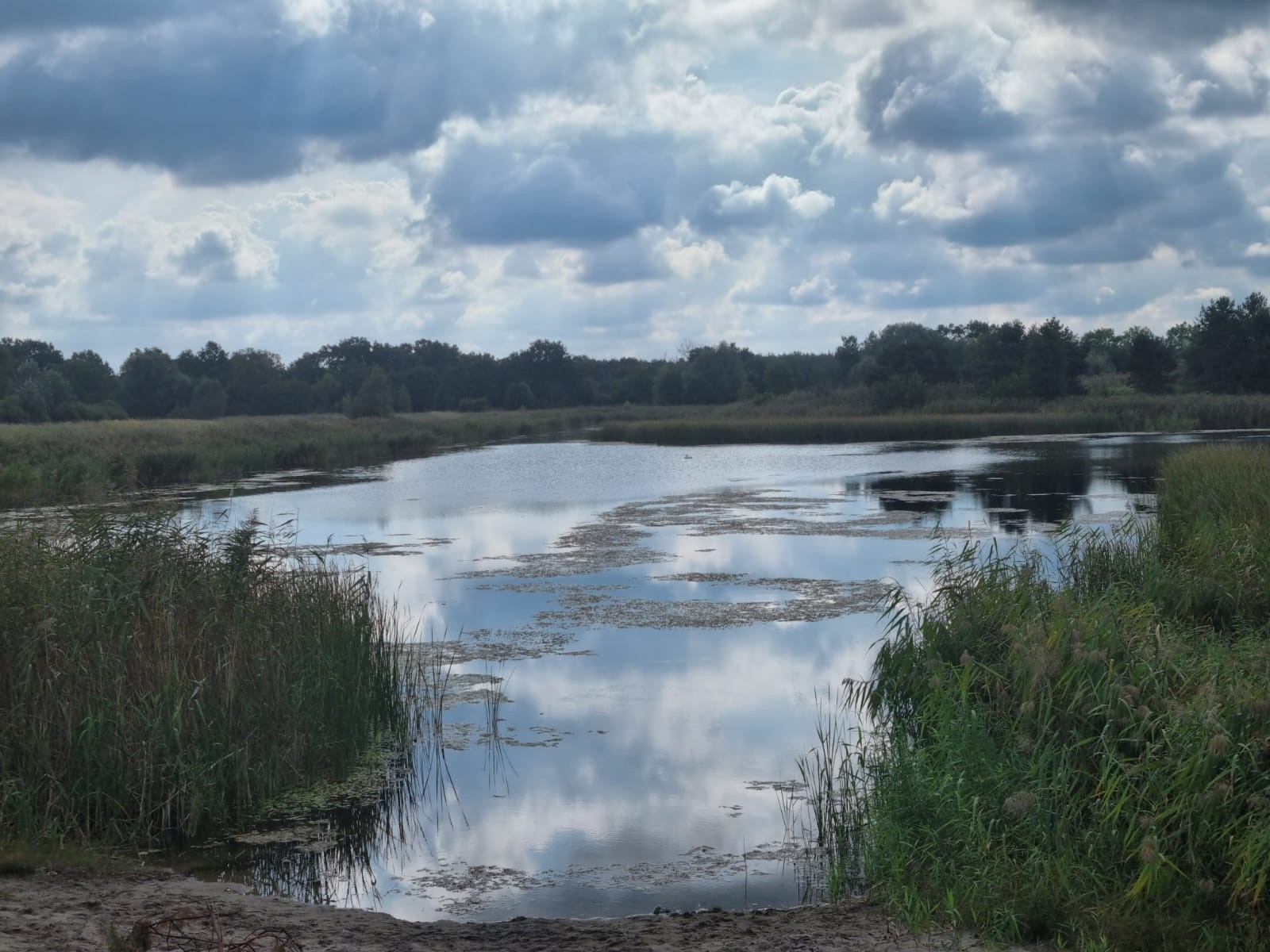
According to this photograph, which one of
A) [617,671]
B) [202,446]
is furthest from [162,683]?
[202,446]

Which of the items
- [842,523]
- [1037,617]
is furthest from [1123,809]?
[842,523]

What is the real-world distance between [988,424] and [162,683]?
56.7m

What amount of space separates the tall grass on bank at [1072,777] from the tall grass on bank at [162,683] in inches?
149

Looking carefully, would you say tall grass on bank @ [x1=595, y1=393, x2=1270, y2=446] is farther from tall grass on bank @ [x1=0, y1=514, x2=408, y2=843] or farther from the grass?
tall grass on bank @ [x1=0, y1=514, x2=408, y2=843]

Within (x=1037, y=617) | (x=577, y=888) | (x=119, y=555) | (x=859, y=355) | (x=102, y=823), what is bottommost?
(x=577, y=888)

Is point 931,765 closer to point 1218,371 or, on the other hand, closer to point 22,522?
point 22,522

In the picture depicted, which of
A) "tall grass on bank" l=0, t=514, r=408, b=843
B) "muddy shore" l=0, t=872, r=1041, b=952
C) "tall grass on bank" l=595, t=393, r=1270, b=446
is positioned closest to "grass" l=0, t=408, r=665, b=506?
"tall grass on bank" l=0, t=514, r=408, b=843

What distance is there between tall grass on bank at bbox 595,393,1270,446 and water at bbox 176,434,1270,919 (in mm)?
27887

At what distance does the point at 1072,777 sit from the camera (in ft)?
21.3

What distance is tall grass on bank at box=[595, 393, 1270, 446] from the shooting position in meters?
56.8

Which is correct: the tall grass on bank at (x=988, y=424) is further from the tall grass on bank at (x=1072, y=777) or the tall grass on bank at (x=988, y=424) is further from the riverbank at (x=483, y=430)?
the tall grass on bank at (x=1072, y=777)

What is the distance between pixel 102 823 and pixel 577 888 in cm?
288

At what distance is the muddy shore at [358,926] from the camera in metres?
5.39

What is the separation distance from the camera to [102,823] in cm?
724
